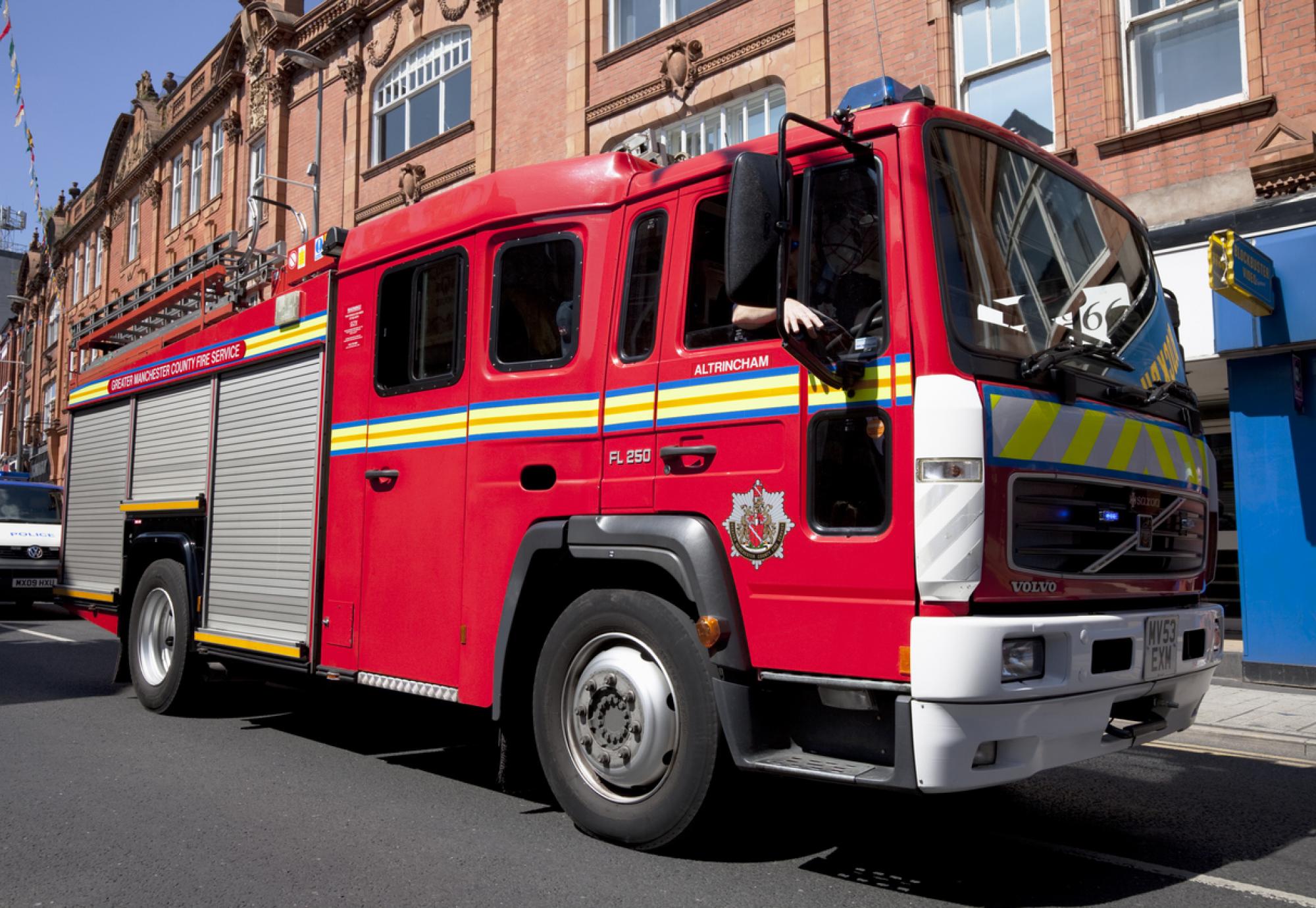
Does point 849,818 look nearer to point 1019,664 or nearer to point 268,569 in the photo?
point 1019,664

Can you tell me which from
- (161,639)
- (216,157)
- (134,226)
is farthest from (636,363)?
(134,226)

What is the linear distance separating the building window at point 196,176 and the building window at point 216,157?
3.08ft

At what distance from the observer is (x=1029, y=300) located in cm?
413

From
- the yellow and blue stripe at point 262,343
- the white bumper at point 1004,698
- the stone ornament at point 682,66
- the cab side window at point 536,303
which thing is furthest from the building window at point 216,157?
the white bumper at point 1004,698

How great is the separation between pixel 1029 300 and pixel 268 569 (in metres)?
4.56

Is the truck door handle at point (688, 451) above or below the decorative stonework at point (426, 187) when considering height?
below

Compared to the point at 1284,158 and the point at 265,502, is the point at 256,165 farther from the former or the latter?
the point at 1284,158

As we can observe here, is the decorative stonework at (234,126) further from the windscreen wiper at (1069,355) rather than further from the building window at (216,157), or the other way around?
the windscreen wiper at (1069,355)

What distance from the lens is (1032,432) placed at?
3828 millimetres

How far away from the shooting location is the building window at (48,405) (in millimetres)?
41938

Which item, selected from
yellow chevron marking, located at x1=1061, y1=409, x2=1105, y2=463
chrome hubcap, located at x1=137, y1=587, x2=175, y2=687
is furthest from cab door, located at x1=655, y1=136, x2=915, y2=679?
chrome hubcap, located at x1=137, y1=587, x2=175, y2=687

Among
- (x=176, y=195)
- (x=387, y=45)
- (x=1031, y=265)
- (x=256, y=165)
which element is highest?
(x=176, y=195)

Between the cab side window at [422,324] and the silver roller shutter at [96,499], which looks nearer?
the cab side window at [422,324]

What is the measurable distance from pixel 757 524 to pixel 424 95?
63.1ft
